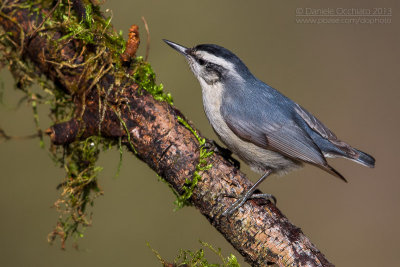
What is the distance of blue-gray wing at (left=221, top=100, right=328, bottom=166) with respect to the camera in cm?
271

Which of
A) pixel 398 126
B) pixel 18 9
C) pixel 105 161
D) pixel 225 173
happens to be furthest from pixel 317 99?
pixel 18 9

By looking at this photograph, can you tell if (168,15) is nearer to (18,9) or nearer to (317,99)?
(317,99)

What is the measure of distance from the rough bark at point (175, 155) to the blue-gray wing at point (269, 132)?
0.36 meters

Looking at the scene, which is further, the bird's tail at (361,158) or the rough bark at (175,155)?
the bird's tail at (361,158)

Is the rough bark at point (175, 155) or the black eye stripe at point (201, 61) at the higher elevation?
the black eye stripe at point (201, 61)

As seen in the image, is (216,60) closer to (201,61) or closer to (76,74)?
(201,61)

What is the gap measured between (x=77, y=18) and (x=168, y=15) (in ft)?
8.01

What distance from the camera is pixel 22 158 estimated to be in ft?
14.4

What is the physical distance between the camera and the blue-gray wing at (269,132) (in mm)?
2705

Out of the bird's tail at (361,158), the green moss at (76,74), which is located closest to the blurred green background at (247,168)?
the green moss at (76,74)

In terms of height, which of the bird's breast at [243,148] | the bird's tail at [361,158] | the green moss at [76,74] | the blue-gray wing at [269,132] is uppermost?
the bird's tail at [361,158]

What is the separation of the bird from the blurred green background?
5.11ft

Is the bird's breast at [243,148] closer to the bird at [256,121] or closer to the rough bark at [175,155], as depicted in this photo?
the bird at [256,121]

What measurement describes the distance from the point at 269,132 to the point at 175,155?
695mm
